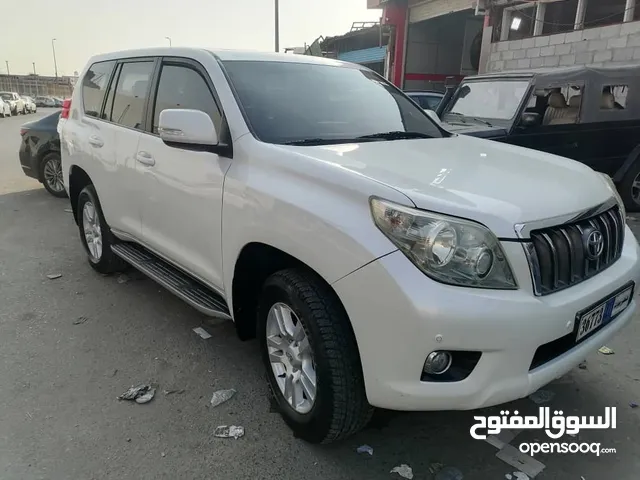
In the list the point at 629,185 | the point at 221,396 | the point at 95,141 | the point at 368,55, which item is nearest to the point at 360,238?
the point at 221,396

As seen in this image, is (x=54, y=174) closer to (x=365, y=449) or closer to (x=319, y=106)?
(x=319, y=106)

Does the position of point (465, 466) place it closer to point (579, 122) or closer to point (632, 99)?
point (579, 122)

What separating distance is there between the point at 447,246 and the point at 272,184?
3.00ft

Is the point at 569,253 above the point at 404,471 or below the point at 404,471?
above

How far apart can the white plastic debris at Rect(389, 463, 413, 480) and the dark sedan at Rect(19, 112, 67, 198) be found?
7.41 metres

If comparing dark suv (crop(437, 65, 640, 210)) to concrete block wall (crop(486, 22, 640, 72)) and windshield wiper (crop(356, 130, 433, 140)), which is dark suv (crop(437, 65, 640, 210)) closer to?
concrete block wall (crop(486, 22, 640, 72))

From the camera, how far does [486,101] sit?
7199 millimetres

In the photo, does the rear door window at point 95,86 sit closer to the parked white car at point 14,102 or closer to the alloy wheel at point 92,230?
the alloy wheel at point 92,230

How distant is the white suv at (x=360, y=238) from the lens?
6.48ft

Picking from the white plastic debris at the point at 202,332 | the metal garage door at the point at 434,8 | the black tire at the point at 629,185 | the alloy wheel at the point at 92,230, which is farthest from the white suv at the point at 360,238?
the metal garage door at the point at 434,8

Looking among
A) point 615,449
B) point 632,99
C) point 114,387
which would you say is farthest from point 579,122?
point 114,387

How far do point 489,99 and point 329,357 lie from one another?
19.7ft

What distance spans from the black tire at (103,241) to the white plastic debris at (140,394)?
181 centimetres

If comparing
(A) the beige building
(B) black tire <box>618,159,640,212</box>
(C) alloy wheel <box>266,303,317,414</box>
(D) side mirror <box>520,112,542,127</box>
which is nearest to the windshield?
(D) side mirror <box>520,112,542,127</box>
